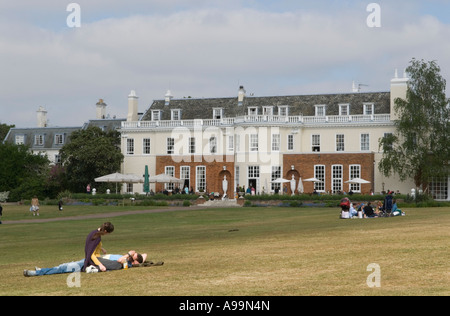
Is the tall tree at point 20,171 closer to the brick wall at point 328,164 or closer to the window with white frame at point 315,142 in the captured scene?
the brick wall at point 328,164

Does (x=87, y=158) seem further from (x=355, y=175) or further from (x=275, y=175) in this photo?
(x=355, y=175)

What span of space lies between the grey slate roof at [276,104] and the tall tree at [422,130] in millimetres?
5515

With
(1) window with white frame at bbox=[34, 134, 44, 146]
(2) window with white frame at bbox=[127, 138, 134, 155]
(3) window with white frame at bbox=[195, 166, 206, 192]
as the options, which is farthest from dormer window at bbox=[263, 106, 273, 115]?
(1) window with white frame at bbox=[34, 134, 44, 146]

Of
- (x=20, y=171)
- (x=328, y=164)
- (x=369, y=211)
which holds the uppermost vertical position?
(x=328, y=164)

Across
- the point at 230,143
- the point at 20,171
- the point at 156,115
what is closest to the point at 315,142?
the point at 230,143

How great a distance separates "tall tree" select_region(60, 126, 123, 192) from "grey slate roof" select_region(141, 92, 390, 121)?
641 centimetres

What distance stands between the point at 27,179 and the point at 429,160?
38148mm

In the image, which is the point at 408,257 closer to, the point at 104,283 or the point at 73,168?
the point at 104,283

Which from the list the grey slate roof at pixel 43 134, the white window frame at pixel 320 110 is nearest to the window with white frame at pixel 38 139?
the grey slate roof at pixel 43 134

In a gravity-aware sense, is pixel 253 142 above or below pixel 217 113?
below

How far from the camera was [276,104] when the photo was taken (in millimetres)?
76750

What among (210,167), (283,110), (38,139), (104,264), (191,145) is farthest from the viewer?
(38,139)

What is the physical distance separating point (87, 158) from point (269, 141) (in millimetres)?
17526
